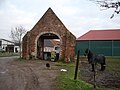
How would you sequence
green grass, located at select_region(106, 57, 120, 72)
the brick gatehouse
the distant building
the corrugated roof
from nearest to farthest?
green grass, located at select_region(106, 57, 120, 72), the brick gatehouse, the corrugated roof, the distant building

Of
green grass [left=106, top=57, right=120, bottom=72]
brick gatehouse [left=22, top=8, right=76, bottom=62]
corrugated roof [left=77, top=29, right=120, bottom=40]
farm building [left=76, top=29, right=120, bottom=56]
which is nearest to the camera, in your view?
green grass [left=106, top=57, right=120, bottom=72]

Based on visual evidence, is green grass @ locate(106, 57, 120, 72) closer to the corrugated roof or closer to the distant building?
the corrugated roof

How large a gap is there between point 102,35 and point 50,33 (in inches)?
1140

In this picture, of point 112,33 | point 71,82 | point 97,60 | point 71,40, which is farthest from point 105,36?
point 71,82

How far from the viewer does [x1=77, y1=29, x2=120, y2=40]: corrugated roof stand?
60.8 meters

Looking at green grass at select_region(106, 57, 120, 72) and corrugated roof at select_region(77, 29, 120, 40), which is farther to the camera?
corrugated roof at select_region(77, 29, 120, 40)

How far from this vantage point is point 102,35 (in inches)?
2475

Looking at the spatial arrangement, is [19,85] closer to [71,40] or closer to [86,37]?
[71,40]

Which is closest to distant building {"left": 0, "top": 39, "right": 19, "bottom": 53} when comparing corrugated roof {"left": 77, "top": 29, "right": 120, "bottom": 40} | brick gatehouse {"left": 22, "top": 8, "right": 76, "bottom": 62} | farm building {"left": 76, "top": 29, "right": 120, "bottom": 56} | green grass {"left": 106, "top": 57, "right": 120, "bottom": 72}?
corrugated roof {"left": 77, "top": 29, "right": 120, "bottom": 40}

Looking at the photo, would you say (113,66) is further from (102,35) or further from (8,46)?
(8,46)

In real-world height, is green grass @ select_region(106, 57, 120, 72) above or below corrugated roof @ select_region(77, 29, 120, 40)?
below

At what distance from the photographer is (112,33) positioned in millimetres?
63531

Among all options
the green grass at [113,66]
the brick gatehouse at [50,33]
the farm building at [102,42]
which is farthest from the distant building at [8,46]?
the green grass at [113,66]

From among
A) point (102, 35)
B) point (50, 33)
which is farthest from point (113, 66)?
point (102, 35)
